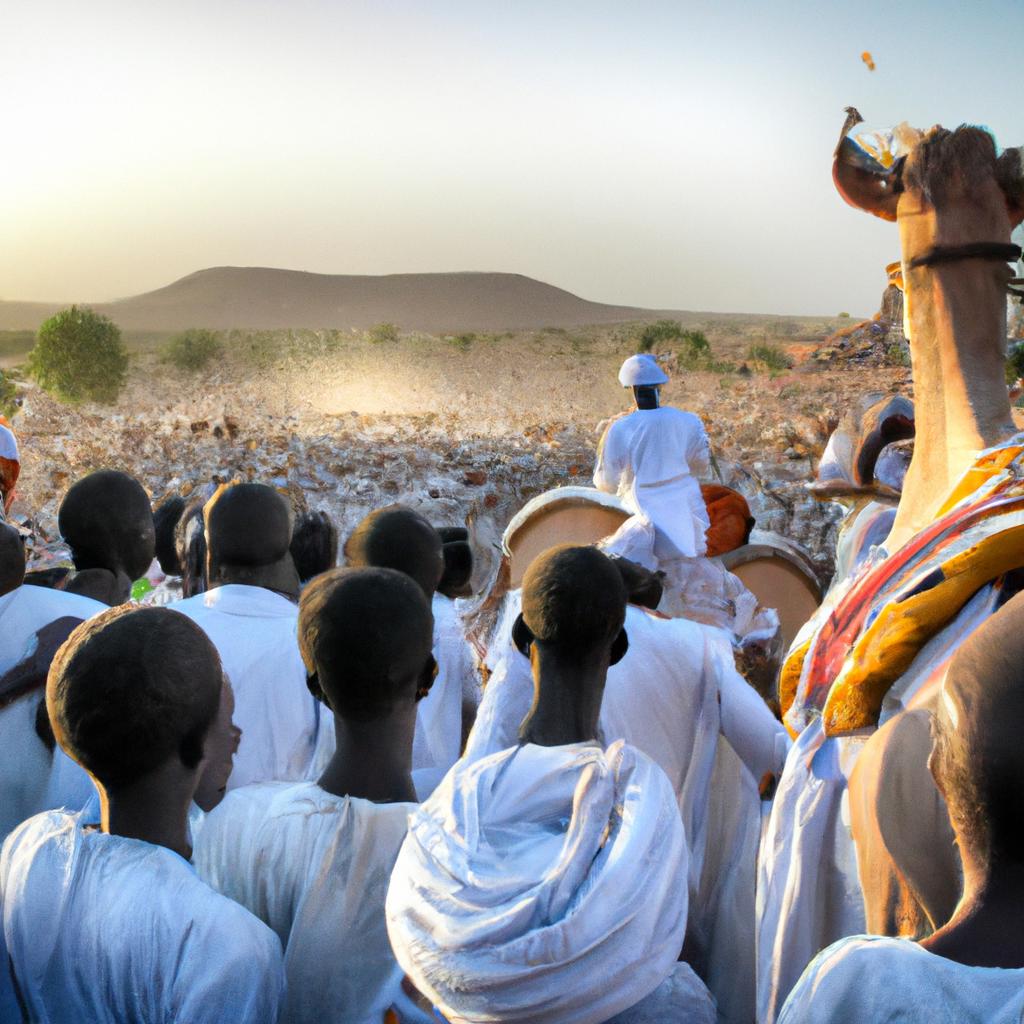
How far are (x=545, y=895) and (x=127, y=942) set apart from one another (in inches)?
27.4

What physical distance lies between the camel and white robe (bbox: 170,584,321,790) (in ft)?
4.44

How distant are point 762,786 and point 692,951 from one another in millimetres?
471

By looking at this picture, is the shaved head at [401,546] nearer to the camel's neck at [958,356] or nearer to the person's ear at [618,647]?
the person's ear at [618,647]

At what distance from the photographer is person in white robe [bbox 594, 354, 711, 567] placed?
22.5 feet

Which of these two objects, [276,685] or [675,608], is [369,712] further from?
[675,608]

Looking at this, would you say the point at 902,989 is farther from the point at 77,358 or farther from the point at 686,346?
the point at 77,358

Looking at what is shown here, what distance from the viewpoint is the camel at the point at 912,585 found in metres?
2.00

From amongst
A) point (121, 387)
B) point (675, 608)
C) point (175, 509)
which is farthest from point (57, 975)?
point (121, 387)

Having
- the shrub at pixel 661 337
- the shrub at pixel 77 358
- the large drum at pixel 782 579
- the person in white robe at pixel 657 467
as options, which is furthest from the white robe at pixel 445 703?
the shrub at pixel 77 358

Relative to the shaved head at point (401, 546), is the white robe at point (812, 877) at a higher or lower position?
lower

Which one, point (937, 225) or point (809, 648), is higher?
point (937, 225)

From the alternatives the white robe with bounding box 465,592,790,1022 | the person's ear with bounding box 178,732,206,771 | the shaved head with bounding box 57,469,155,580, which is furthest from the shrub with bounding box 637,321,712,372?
the person's ear with bounding box 178,732,206,771

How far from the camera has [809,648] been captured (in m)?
2.42

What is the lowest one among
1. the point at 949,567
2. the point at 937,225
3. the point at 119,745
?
the point at 119,745
